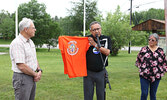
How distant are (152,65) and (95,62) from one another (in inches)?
54.2

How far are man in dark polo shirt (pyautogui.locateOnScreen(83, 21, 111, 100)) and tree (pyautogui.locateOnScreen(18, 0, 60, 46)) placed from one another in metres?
33.0

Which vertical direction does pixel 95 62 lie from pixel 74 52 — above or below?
below

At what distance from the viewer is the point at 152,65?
4.21m

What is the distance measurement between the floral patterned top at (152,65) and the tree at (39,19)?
108 feet

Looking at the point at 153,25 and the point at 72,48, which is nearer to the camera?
the point at 72,48

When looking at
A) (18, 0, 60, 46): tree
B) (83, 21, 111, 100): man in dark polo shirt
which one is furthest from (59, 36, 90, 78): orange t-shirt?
(18, 0, 60, 46): tree

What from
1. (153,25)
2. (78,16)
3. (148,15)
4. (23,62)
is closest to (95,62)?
(23,62)

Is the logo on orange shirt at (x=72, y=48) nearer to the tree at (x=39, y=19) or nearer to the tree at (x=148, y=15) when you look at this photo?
the tree at (x=39, y=19)

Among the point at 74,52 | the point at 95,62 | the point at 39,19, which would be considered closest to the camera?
the point at 95,62

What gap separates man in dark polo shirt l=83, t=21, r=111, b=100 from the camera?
144 inches

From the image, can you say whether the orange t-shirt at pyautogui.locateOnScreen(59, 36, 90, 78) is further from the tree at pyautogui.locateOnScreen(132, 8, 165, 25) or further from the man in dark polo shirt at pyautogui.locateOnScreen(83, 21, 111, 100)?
the tree at pyautogui.locateOnScreen(132, 8, 165, 25)

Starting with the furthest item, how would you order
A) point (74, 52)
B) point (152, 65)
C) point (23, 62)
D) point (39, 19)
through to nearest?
point (39, 19)
point (152, 65)
point (74, 52)
point (23, 62)

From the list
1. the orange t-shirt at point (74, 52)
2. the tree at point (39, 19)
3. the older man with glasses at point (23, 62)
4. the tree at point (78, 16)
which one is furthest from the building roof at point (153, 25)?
the tree at point (78, 16)

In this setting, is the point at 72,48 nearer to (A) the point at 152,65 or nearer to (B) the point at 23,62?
(B) the point at 23,62
